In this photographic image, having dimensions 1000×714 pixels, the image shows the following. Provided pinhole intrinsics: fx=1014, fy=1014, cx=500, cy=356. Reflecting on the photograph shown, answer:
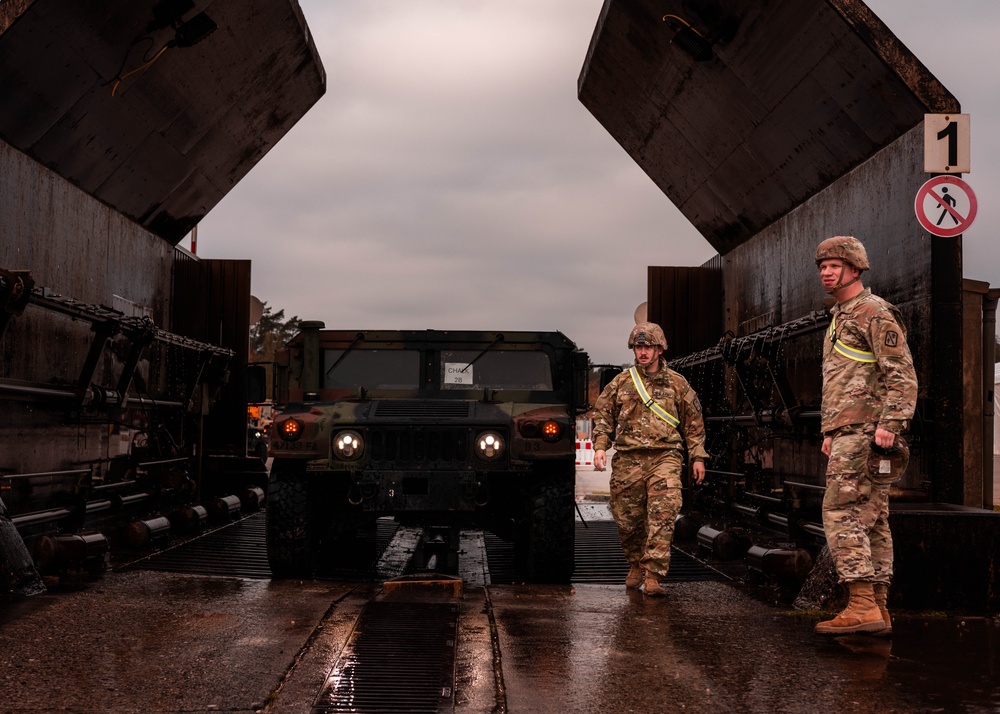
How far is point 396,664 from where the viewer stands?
12.6 ft

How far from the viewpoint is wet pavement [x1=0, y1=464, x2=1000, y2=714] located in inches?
129

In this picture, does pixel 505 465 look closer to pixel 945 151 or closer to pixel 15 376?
pixel 945 151

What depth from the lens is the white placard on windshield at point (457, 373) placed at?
7164 millimetres

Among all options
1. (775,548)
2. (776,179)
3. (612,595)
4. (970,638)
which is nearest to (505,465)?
(612,595)

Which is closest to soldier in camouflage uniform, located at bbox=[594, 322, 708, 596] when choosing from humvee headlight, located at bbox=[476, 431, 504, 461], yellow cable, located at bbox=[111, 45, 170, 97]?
humvee headlight, located at bbox=[476, 431, 504, 461]

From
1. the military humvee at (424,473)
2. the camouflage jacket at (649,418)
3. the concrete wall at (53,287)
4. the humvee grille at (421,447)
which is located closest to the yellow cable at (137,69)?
the concrete wall at (53,287)

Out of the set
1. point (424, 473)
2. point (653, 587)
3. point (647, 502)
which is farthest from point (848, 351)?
point (424, 473)

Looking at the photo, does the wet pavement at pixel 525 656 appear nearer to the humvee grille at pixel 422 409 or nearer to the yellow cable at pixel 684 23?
the humvee grille at pixel 422 409

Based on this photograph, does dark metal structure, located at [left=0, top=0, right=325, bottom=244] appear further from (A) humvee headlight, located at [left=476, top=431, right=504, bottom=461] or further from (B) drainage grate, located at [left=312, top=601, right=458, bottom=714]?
(B) drainage grate, located at [left=312, top=601, right=458, bottom=714]

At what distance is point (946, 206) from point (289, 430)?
413 centimetres

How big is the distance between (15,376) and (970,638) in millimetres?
6374

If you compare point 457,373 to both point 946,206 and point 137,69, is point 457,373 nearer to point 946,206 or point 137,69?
point 946,206

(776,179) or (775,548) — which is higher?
(776,179)

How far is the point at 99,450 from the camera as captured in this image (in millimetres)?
9172
